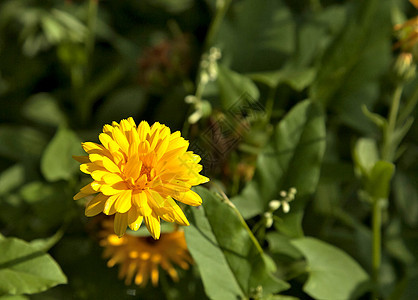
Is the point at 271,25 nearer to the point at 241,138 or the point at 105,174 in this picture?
the point at 241,138

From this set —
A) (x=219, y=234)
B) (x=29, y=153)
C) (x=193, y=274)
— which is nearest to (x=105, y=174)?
(x=219, y=234)

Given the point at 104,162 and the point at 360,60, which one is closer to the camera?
the point at 104,162

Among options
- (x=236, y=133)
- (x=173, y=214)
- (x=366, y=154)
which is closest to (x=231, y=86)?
(x=236, y=133)

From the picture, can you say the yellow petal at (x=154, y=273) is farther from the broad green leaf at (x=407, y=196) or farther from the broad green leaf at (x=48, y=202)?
the broad green leaf at (x=407, y=196)

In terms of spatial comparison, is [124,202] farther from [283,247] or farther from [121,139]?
[283,247]

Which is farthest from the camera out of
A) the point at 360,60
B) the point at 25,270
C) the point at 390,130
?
the point at 360,60

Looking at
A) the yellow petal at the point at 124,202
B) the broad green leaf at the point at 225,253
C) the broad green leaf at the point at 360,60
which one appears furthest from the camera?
the broad green leaf at the point at 360,60

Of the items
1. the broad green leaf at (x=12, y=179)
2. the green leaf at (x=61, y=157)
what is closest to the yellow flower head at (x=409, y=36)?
the green leaf at (x=61, y=157)

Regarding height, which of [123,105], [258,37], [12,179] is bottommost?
[12,179]
